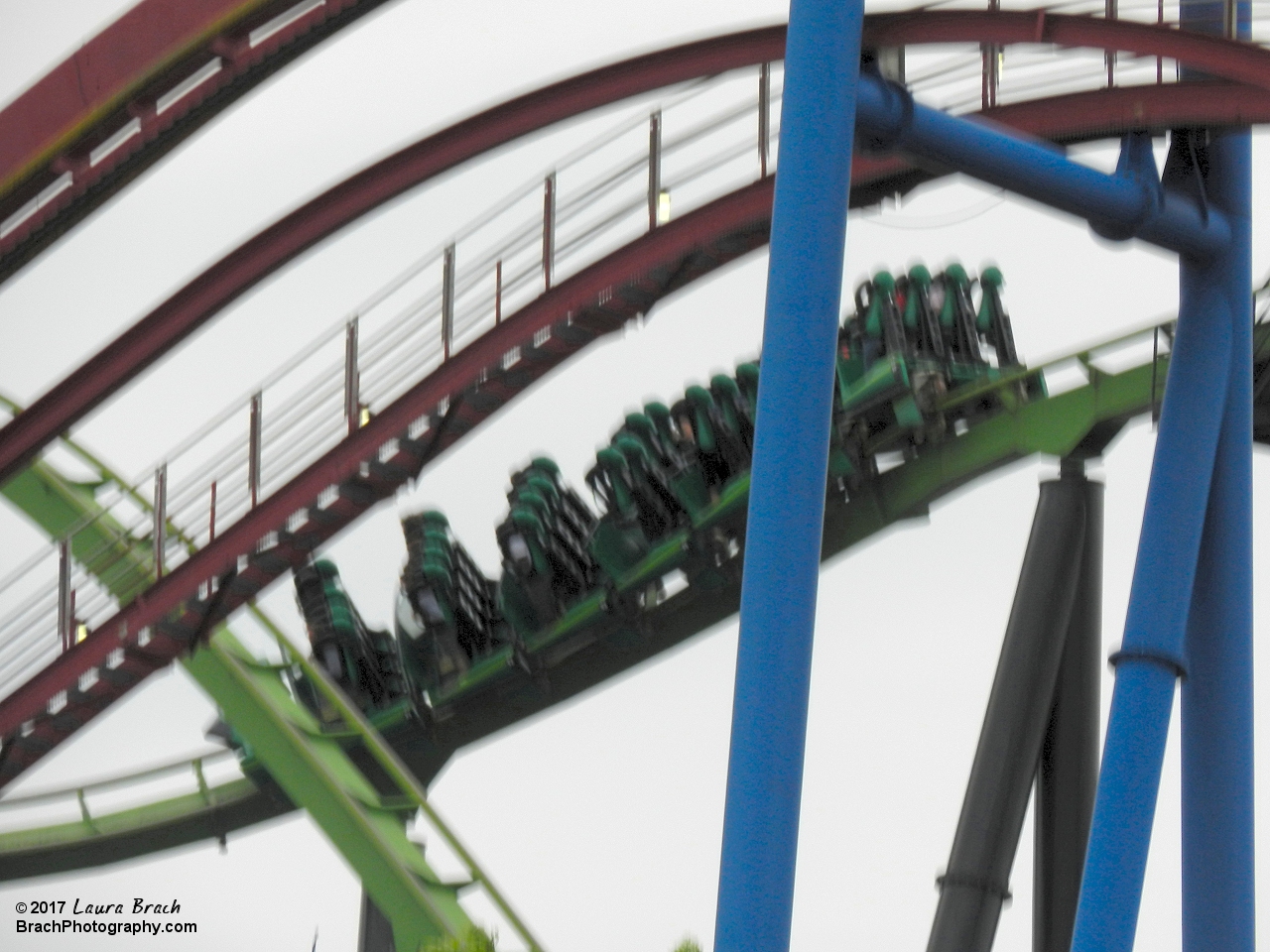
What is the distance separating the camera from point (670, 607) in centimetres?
1170

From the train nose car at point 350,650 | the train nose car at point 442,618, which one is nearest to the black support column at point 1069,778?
the train nose car at point 442,618

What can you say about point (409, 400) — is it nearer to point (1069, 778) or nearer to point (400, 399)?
point (400, 399)

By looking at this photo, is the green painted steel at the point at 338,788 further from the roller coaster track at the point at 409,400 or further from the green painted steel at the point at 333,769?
the roller coaster track at the point at 409,400

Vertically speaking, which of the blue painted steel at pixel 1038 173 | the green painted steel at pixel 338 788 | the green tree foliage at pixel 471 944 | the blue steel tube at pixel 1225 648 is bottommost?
the green tree foliage at pixel 471 944

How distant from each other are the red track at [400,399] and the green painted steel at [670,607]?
1.68 meters

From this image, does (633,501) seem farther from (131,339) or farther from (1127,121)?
(1127,121)

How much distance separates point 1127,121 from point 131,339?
16.7ft

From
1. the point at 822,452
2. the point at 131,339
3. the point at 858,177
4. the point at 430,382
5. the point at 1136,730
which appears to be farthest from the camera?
the point at 131,339

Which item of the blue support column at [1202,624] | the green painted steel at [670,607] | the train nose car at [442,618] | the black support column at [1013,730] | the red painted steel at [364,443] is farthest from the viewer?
the train nose car at [442,618]

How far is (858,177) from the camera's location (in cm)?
788

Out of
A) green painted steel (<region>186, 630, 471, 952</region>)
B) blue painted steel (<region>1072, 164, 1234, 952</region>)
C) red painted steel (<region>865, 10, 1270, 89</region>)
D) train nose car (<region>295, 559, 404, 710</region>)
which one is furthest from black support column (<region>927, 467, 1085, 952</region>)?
train nose car (<region>295, 559, 404, 710</region>)

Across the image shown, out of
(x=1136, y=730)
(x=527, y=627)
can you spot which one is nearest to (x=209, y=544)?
(x=527, y=627)

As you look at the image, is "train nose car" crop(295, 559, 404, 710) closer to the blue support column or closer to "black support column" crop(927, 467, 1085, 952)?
"black support column" crop(927, 467, 1085, 952)

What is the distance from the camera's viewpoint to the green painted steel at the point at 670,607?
31.8 feet
